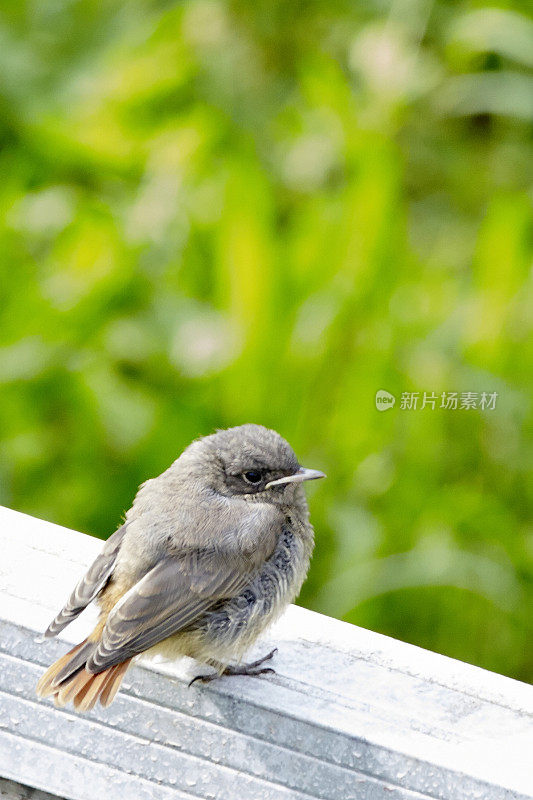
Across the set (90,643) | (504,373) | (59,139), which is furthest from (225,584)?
(59,139)

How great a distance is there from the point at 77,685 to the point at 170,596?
59cm

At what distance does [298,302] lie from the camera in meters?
3.82

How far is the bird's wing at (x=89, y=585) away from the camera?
1.67 m

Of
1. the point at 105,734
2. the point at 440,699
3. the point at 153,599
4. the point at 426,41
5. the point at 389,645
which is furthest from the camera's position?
the point at 426,41

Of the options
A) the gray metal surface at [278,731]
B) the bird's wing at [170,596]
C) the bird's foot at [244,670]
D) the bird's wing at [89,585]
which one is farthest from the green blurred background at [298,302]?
the gray metal surface at [278,731]

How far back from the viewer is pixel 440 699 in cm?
165

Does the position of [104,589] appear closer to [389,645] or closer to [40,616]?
[40,616]

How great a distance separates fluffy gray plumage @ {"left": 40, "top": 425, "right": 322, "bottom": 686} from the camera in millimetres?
2023

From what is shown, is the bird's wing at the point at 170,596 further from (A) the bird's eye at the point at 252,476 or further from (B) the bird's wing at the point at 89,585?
(A) the bird's eye at the point at 252,476

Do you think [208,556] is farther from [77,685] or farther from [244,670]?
[77,685]

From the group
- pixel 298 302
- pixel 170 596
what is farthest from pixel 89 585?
pixel 298 302

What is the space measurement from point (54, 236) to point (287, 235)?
84 centimetres

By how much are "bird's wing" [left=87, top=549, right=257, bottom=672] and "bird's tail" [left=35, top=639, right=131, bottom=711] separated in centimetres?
21

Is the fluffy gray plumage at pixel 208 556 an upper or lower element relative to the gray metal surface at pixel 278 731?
lower
